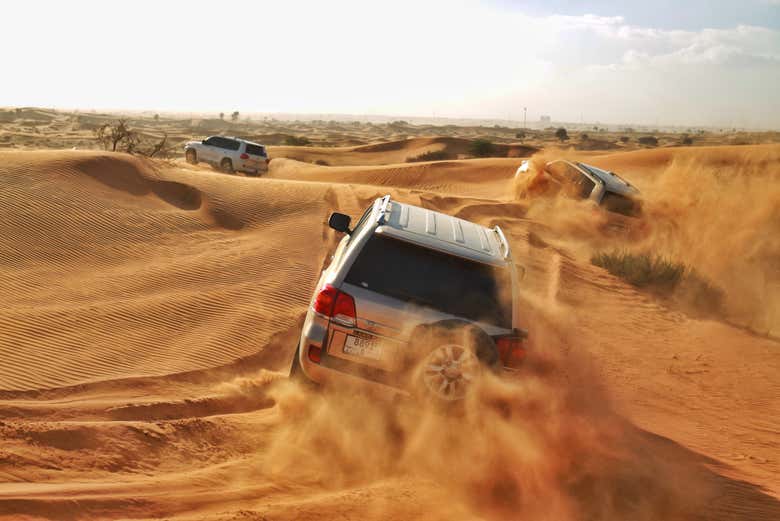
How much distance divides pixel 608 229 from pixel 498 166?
14.4 meters

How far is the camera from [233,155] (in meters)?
27.5

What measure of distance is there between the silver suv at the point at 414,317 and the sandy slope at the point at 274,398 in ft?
1.07

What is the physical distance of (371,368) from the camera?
542 cm

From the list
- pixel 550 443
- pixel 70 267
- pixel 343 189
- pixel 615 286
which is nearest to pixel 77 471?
pixel 550 443

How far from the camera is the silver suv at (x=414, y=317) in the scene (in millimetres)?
5301

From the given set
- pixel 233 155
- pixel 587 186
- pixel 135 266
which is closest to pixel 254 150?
pixel 233 155

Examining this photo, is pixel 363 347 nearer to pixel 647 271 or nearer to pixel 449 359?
pixel 449 359

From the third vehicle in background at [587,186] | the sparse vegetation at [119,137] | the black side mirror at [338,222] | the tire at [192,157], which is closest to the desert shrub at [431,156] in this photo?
the tire at [192,157]

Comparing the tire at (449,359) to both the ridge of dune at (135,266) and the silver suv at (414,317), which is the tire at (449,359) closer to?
the silver suv at (414,317)

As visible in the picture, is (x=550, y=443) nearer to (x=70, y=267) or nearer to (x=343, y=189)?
(x=70, y=267)

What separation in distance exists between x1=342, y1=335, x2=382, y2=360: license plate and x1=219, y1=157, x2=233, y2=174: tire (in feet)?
76.6

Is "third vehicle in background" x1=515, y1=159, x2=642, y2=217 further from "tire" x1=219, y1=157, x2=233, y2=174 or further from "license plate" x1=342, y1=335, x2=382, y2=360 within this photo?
"license plate" x1=342, y1=335, x2=382, y2=360

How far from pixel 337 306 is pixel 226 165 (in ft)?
77.0

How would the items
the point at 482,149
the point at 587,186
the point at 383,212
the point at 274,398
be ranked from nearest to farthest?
the point at 383,212, the point at 274,398, the point at 587,186, the point at 482,149
